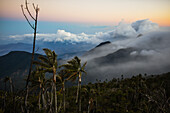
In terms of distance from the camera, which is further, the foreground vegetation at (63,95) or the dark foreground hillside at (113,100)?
the foreground vegetation at (63,95)

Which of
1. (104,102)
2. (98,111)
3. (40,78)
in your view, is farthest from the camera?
(104,102)

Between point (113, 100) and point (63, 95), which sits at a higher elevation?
point (63, 95)

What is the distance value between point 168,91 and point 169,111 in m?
76.4

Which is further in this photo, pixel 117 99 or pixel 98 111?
pixel 117 99

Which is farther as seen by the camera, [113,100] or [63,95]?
[113,100]

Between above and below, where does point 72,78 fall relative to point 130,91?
above

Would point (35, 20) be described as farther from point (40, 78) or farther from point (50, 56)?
point (40, 78)

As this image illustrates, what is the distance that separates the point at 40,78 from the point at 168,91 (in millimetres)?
65532

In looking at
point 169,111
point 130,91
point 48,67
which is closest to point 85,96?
point 130,91

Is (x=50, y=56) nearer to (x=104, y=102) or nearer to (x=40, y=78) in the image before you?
(x=40, y=78)

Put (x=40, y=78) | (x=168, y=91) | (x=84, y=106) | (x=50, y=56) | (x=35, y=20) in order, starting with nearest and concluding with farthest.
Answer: (x=35, y=20) < (x=50, y=56) < (x=40, y=78) < (x=84, y=106) < (x=168, y=91)

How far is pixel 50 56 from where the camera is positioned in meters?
29.5

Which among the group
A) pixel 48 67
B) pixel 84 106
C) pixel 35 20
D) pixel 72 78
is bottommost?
pixel 84 106

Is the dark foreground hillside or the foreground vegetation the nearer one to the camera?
the dark foreground hillside
